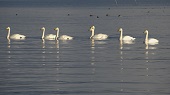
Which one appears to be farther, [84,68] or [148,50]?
[148,50]

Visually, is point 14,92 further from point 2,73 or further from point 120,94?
point 2,73

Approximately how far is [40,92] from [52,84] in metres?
1.92

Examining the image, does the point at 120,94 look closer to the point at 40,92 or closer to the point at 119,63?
the point at 40,92

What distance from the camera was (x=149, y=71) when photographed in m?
29.2

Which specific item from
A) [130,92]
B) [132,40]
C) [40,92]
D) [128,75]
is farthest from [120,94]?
[132,40]

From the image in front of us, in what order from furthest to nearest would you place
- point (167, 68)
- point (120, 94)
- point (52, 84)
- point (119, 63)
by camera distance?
1. point (119, 63)
2. point (167, 68)
3. point (52, 84)
4. point (120, 94)

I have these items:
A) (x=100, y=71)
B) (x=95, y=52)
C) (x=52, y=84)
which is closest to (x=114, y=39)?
(x=95, y=52)

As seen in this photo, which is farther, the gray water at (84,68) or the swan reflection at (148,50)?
the swan reflection at (148,50)

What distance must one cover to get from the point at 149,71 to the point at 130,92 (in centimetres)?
574

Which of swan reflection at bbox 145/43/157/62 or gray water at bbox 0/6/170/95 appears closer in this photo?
gray water at bbox 0/6/170/95

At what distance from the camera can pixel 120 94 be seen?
2323 centimetres

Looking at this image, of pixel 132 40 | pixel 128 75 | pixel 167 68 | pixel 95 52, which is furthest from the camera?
pixel 132 40

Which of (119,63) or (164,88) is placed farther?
(119,63)

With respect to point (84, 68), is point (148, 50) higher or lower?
higher
